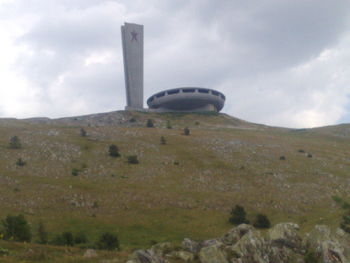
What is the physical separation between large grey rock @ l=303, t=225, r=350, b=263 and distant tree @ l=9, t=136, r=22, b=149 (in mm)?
49044

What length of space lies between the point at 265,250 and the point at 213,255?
9.50ft

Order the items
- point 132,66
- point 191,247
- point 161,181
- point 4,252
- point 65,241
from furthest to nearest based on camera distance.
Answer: point 132,66
point 161,181
point 65,241
point 191,247
point 4,252

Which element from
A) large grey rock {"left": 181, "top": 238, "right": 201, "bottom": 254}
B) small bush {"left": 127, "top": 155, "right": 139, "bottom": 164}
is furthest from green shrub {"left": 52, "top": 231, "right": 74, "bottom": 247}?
small bush {"left": 127, "top": 155, "right": 139, "bottom": 164}

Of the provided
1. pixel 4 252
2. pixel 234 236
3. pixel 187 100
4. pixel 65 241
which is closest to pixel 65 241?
pixel 65 241

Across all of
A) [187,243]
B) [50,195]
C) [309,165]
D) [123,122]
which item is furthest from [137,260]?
[123,122]

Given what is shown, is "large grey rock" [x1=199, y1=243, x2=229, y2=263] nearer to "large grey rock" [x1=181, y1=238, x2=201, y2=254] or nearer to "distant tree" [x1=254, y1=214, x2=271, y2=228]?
"large grey rock" [x1=181, y1=238, x2=201, y2=254]

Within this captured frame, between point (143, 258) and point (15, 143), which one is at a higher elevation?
point (15, 143)

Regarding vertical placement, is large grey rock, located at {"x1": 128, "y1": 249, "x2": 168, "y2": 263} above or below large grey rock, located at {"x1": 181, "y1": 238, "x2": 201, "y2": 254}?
above

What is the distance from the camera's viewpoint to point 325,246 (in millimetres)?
18578

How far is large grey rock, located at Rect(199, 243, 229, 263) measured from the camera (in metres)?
16.7

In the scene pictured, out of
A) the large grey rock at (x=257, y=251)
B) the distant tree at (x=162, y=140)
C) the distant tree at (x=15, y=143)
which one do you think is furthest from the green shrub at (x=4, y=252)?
the distant tree at (x=162, y=140)

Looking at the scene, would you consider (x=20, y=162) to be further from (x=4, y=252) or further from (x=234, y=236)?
(x=234, y=236)

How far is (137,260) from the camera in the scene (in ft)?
49.5

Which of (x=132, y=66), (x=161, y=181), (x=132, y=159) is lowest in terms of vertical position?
(x=161, y=181)
